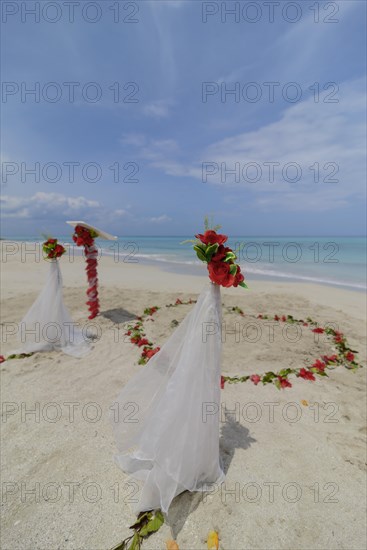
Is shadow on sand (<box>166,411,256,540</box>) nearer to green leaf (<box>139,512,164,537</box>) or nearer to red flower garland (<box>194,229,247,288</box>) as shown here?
green leaf (<box>139,512,164,537</box>)

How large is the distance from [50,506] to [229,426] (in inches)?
94.9

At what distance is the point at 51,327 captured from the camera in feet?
21.3

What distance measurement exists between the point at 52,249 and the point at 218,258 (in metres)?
5.36

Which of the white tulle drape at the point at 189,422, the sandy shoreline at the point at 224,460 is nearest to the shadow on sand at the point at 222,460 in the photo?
the sandy shoreline at the point at 224,460

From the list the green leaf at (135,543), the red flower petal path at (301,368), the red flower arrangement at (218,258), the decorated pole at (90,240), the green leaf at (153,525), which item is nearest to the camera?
the green leaf at (135,543)

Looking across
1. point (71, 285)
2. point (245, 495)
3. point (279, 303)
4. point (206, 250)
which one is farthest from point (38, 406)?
point (71, 285)

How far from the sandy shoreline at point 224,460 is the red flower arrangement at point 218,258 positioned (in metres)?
2.36

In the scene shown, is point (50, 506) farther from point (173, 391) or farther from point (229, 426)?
point (229, 426)

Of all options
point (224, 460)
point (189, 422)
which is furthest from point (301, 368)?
point (189, 422)

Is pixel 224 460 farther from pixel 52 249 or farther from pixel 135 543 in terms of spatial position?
pixel 52 249

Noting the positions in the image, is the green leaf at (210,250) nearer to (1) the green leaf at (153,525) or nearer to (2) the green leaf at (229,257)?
(2) the green leaf at (229,257)

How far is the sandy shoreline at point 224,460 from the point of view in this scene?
2.67 m

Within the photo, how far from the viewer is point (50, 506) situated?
290 centimetres

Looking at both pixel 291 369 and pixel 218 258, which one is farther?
pixel 291 369
